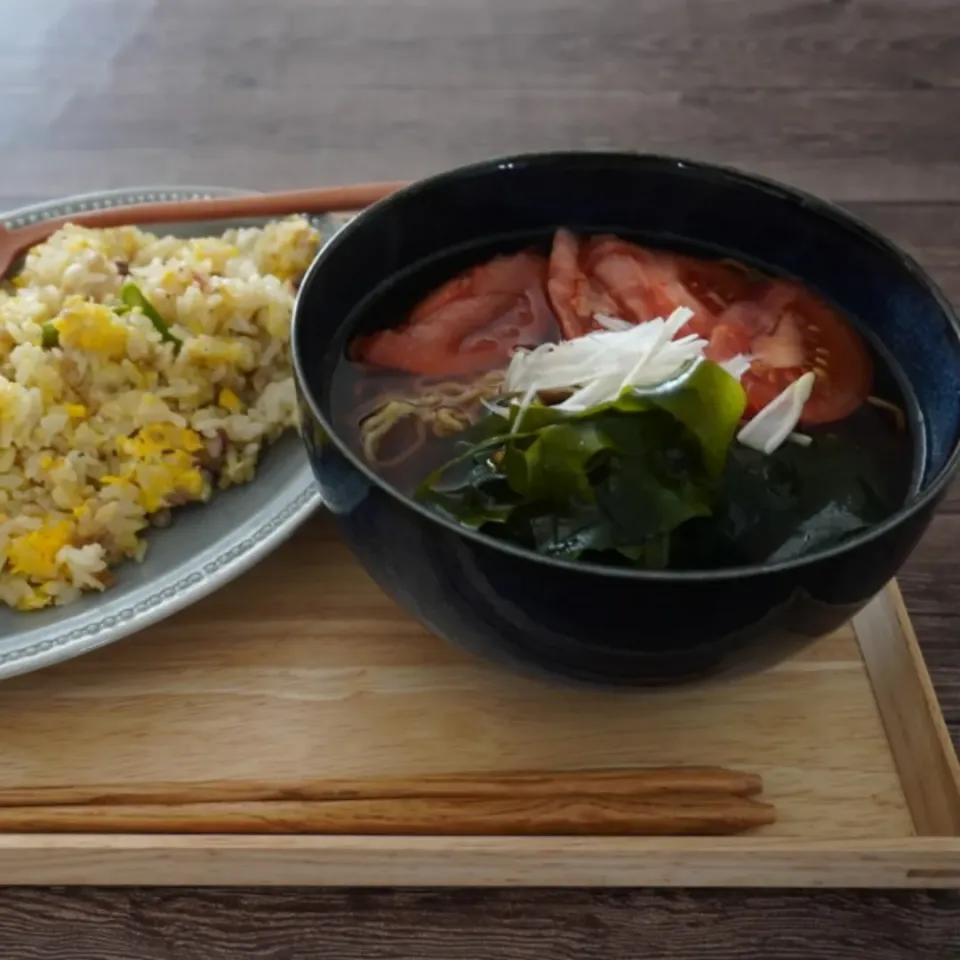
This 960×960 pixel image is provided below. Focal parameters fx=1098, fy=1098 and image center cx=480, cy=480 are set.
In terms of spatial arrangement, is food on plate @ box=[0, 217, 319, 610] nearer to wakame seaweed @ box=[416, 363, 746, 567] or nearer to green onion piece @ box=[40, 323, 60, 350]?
green onion piece @ box=[40, 323, 60, 350]

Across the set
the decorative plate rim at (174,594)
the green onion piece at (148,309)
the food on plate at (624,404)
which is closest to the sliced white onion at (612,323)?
the food on plate at (624,404)

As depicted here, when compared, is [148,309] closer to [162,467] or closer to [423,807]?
[162,467]

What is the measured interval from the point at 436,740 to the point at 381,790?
6 centimetres

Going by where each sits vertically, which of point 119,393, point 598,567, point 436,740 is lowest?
point 436,740

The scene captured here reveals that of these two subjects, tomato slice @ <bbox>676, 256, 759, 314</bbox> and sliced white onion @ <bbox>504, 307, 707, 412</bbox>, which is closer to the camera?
sliced white onion @ <bbox>504, 307, 707, 412</bbox>

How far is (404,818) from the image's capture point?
2.48 ft

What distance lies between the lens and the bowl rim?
0.63 meters

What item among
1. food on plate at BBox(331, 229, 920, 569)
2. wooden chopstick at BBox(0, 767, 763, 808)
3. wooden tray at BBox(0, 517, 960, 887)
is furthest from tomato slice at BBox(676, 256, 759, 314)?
wooden chopstick at BBox(0, 767, 763, 808)

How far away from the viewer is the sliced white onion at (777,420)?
82cm

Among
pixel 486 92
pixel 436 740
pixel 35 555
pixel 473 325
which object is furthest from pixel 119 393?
pixel 486 92

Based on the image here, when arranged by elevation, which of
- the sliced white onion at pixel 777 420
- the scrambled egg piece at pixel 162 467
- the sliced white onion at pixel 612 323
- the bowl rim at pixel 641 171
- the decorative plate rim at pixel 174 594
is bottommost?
the decorative plate rim at pixel 174 594

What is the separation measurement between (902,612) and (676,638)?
314 millimetres

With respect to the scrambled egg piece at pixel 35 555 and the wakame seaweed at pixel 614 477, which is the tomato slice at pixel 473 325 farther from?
the scrambled egg piece at pixel 35 555

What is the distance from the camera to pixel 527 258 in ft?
3.22
